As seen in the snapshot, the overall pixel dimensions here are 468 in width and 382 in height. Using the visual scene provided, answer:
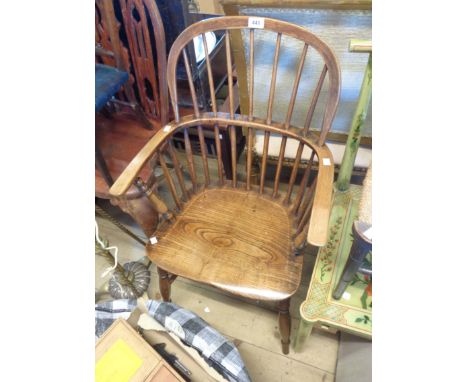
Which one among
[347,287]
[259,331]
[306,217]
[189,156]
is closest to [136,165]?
[189,156]

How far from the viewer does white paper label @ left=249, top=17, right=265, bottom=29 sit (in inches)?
31.3

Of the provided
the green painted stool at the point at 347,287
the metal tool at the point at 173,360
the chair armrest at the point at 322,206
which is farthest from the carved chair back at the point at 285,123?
the metal tool at the point at 173,360

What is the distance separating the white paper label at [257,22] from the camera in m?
0.80

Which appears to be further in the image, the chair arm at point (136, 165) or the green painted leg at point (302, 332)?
the green painted leg at point (302, 332)

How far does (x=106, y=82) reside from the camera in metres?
1.16

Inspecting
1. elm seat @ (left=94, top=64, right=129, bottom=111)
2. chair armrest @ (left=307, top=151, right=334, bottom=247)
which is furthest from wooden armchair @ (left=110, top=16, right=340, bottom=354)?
elm seat @ (left=94, top=64, right=129, bottom=111)

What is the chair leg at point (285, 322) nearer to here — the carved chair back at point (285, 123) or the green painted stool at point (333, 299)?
the green painted stool at point (333, 299)

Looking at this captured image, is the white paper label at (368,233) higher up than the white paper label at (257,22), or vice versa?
the white paper label at (257,22)

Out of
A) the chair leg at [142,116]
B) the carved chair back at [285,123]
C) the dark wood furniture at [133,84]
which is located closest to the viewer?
the carved chair back at [285,123]

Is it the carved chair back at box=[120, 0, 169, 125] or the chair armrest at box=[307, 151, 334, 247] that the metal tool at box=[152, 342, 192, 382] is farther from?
the carved chair back at box=[120, 0, 169, 125]

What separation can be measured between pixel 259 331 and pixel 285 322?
0.89 feet

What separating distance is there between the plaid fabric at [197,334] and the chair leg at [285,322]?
7.0 inches
